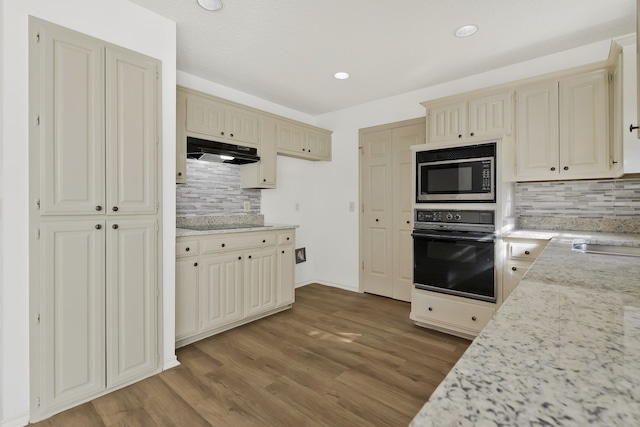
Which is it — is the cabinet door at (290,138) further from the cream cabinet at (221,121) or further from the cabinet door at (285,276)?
the cabinet door at (285,276)

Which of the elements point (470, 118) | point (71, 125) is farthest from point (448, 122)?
point (71, 125)

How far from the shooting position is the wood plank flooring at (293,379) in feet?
5.80

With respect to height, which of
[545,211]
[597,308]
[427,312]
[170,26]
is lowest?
[427,312]

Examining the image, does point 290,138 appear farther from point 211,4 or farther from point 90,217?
point 90,217

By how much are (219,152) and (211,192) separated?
0.54m

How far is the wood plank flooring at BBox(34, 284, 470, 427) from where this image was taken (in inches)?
69.6

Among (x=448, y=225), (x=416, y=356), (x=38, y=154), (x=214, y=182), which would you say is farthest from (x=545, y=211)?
(x=38, y=154)

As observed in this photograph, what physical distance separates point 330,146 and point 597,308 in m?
4.00

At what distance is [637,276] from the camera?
102 cm

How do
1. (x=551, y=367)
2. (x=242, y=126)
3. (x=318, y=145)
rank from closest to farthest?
(x=551, y=367) → (x=242, y=126) → (x=318, y=145)

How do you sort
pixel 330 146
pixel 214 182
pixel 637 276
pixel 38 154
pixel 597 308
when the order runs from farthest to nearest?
pixel 330 146 → pixel 214 182 → pixel 38 154 → pixel 637 276 → pixel 597 308

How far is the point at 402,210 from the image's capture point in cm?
390

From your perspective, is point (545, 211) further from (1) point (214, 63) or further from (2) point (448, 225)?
(1) point (214, 63)

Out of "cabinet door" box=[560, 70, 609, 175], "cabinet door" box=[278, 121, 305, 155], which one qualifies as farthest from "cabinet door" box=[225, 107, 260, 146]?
"cabinet door" box=[560, 70, 609, 175]
